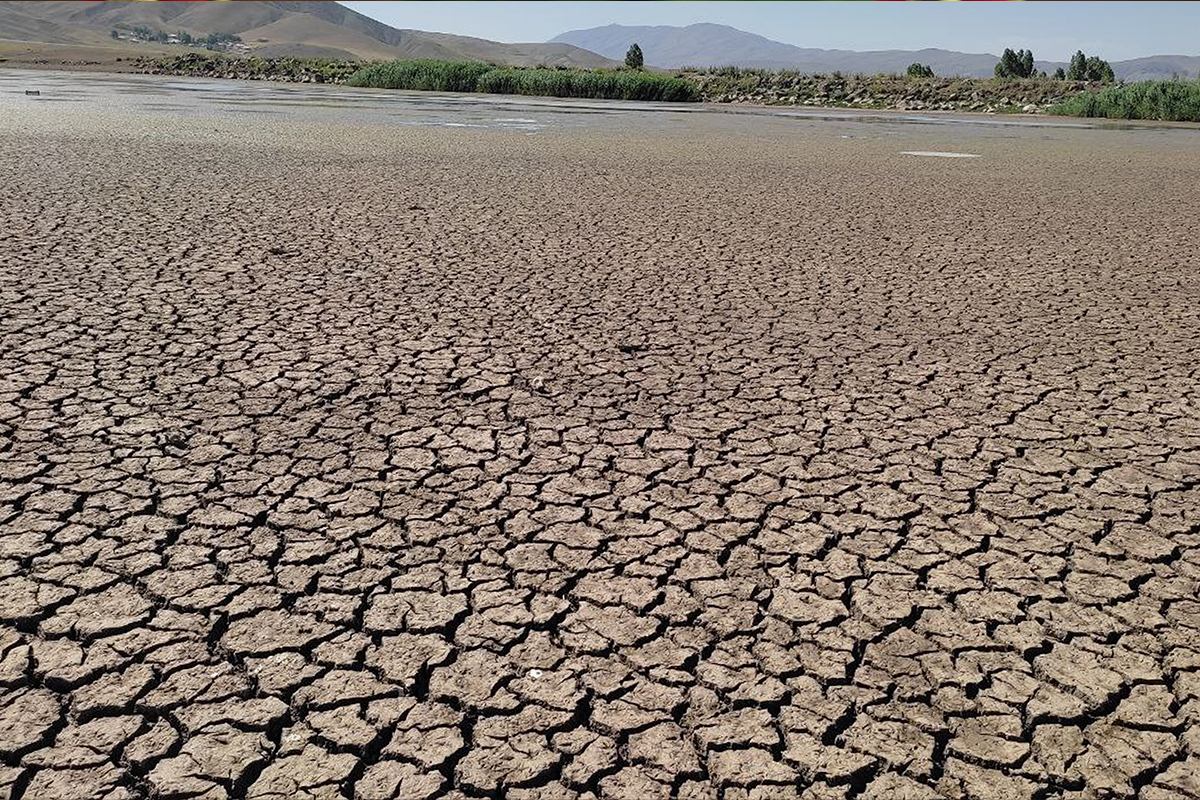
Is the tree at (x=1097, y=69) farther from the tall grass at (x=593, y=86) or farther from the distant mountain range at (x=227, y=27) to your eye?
the distant mountain range at (x=227, y=27)

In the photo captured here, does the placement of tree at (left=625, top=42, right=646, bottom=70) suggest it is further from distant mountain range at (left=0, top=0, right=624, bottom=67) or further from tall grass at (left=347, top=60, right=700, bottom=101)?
distant mountain range at (left=0, top=0, right=624, bottom=67)

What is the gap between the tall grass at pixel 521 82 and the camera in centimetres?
3431

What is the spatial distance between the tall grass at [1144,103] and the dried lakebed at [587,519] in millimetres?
25458

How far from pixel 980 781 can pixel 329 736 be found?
1211 mm

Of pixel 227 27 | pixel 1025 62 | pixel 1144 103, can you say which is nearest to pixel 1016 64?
pixel 1025 62

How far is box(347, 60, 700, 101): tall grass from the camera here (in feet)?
113

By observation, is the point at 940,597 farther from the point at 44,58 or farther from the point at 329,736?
the point at 44,58

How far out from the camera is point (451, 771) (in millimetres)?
1928

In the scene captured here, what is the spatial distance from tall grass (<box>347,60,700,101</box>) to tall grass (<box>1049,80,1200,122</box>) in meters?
11.9

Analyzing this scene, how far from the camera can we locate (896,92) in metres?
36.9

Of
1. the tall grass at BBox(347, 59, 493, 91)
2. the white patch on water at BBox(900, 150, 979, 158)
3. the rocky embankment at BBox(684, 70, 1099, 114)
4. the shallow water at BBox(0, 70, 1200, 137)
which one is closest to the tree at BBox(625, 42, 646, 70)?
the rocky embankment at BBox(684, 70, 1099, 114)

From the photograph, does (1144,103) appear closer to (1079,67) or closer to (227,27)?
(1079,67)

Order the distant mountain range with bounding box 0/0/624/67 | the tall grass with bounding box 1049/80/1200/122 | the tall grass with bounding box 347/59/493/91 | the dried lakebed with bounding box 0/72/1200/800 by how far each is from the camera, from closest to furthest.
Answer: the dried lakebed with bounding box 0/72/1200/800 < the tall grass with bounding box 1049/80/1200/122 < the tall grass with bounding box 347/59/493/91 < the distant mountain range with bounding box 0/0/624/67

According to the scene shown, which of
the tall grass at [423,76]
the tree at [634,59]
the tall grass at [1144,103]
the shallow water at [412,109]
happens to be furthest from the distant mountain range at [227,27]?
the tall grass at [1144,103]
